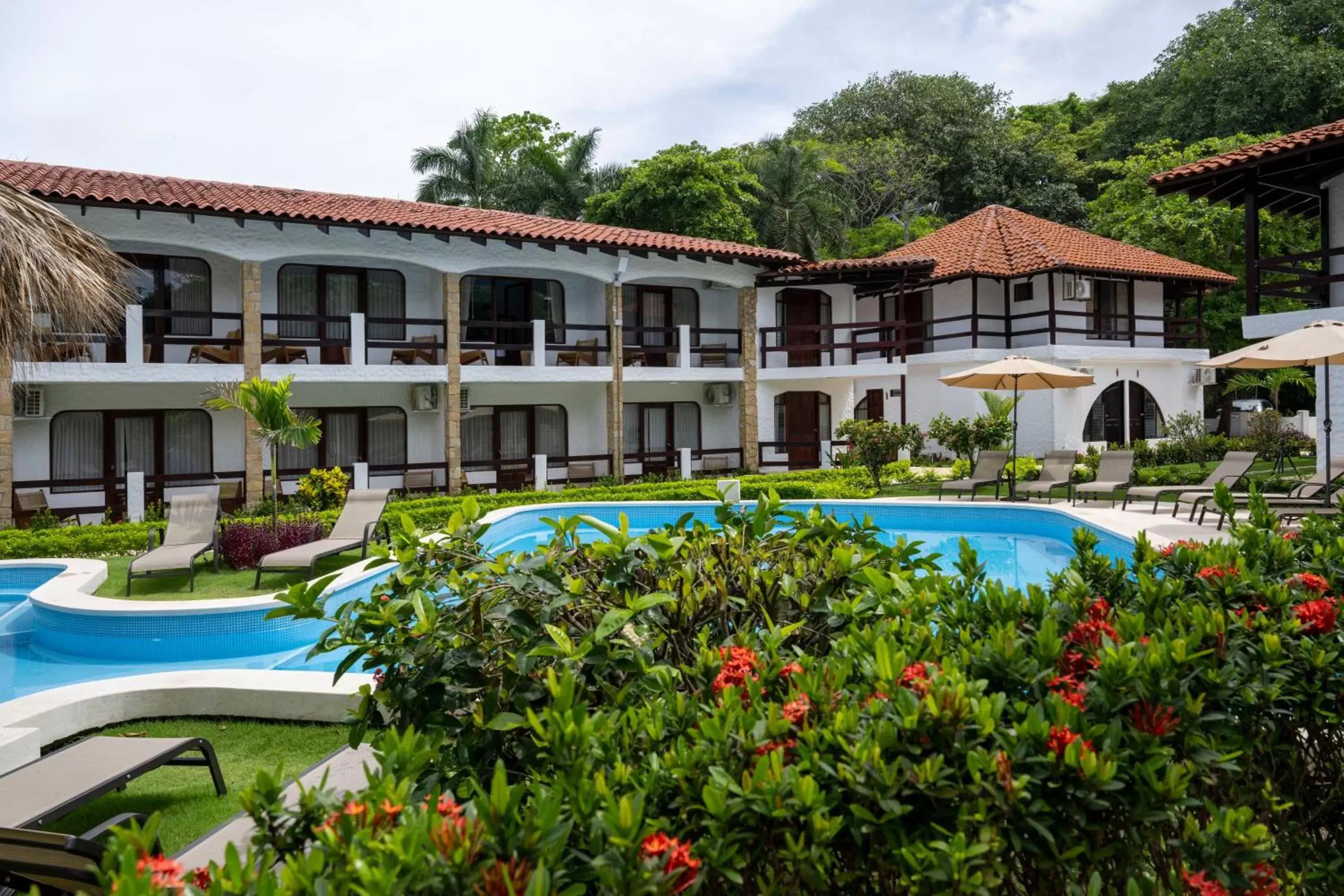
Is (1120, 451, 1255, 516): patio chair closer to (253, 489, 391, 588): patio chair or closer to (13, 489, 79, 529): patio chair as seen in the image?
(253, 489, 391, 588): patio chair

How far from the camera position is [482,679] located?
2.86 metres

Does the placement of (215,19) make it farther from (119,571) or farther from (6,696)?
(6,696)

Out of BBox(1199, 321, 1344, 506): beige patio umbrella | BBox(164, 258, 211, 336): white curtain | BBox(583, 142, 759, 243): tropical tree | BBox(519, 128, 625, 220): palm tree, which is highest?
BBox(519, 128, 625, 220): palm tree

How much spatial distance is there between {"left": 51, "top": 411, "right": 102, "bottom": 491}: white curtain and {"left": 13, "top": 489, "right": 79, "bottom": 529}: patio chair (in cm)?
67

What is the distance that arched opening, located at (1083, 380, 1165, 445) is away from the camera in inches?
1043

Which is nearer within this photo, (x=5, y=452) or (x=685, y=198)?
(x=5, y=452)

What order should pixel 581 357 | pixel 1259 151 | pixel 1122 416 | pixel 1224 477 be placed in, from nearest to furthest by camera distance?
pixel 1259 151, pixel 1224 477, pixel 581 357, pixel 1122 416

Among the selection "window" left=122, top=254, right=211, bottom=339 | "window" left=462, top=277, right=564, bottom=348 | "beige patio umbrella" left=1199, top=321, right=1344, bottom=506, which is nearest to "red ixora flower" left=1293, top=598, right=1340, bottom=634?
"beige patio umbrella" left=1199, top=321, right=1344, bottom=506

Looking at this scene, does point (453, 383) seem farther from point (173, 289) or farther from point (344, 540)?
point (344, 540)

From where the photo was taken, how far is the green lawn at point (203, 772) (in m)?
4.70

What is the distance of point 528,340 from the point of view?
898 inches

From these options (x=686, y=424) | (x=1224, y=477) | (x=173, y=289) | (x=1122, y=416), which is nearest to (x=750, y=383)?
(x=686, y=424)

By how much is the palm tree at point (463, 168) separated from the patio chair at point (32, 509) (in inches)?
830

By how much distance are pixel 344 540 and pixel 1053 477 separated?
40.6 ft
